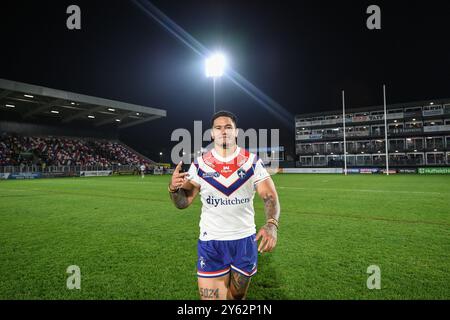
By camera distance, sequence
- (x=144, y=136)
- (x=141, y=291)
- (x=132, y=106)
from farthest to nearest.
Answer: (x=144, y=136), (x=132, y=106), (x=141, y=291)

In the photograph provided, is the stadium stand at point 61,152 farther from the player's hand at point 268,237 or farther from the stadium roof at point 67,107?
the player's hand at point 268,237

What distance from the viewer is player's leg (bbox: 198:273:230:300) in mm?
2688

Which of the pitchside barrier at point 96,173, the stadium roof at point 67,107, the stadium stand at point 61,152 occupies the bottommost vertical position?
the pitchside barrier at point 96,173

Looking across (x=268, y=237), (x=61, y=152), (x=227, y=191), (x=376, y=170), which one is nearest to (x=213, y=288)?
(x=268, y=237)

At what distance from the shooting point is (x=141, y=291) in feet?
13.3

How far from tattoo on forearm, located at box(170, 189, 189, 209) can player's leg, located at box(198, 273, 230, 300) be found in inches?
29.1

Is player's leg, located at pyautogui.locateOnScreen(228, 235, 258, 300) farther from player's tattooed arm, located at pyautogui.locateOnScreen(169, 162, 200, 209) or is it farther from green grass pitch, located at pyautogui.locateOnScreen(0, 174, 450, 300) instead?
green grass pitch, located at pyautogui.locateOnScreen(0, 174, 450, 300)

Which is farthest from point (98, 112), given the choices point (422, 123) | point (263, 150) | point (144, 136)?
point (422, 123)

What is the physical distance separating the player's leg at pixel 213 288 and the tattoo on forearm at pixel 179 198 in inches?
29.1

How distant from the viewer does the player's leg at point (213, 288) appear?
2688mm

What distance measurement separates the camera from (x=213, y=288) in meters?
2.69

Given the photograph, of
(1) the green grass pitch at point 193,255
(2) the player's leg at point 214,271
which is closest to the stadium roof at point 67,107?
(1) the green grass pitch at point 193,255
